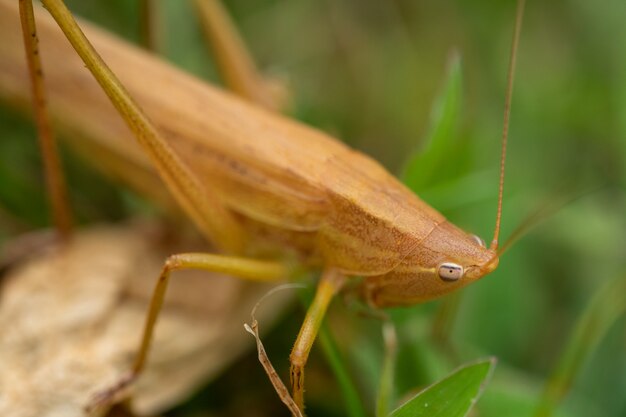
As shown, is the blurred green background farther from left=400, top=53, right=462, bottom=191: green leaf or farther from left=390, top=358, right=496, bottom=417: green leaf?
left=390, top=358, right=496, bottom=417: green leaf

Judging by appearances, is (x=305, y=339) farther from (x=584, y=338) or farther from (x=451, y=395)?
(x=584, y=338)

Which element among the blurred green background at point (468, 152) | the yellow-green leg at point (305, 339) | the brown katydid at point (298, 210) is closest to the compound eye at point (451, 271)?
the brown katydid at point (298, 210)

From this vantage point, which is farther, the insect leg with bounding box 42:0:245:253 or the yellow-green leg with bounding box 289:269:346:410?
the insect leg with bounding box 42:0:245:253

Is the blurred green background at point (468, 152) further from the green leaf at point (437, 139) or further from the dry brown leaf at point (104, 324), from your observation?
the dry brown leaf at point (104, 324)

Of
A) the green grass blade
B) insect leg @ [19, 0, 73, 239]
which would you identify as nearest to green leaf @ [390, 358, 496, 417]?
the green grass blade

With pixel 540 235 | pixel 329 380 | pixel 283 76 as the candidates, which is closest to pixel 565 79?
pixel 540 235

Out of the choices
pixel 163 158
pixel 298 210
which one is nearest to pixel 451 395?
pixel 298 210

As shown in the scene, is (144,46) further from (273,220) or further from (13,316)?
(13,316)
